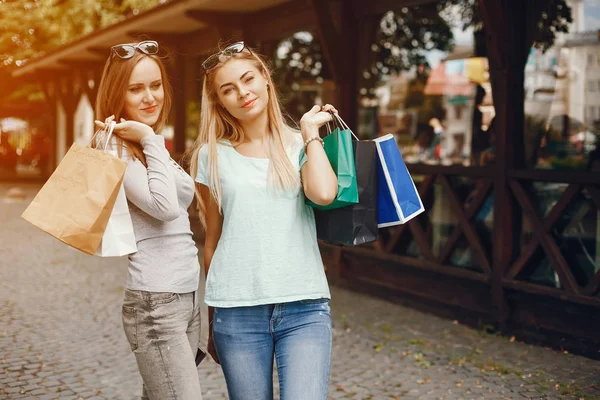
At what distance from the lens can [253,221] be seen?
2398 mm

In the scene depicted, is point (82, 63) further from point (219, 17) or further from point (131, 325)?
point (131, 325)

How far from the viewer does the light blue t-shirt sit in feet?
7.77

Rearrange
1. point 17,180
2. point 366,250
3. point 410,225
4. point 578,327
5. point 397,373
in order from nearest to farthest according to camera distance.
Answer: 1. point 397,373
2. point 578,327
3. point 410,225
4. point 366,250
5. point 17,180

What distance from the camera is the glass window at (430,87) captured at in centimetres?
726

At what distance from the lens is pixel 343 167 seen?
240cm

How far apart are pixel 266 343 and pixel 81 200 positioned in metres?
0.74

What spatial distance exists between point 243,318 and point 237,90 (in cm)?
76

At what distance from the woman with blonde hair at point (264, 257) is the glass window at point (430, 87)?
4725 mm

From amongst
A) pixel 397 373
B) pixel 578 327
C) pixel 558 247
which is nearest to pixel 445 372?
pixel 397 373

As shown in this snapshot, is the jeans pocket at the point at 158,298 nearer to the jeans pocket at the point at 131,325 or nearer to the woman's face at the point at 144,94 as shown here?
the jeans pocket at the point at 131,325

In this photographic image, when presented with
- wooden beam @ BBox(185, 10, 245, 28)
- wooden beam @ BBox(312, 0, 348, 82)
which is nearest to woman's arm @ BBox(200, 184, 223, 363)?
wooden beam @ BBox(312, 0, 348, 82)

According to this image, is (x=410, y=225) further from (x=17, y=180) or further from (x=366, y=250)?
(x=17, y=180)

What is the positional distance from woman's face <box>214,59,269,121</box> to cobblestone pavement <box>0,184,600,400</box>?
8.17 ft

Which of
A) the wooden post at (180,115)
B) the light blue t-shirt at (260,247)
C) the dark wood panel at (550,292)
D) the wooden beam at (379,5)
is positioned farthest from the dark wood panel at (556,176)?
the wooden post at (180,115)
